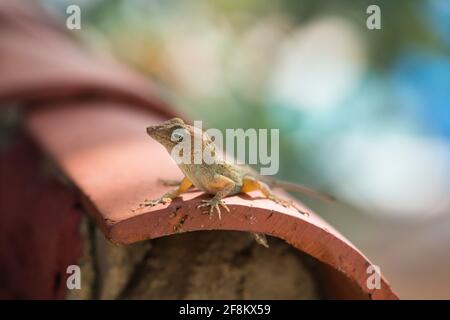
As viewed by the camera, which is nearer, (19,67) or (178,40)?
(19,67)

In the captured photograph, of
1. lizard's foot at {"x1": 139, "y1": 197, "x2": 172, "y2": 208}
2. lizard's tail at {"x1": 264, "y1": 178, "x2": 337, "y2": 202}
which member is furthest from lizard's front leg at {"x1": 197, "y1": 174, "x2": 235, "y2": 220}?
lizard's tail at {"x1": 264, "y1": 178, "x2": 337, "y2": 202}

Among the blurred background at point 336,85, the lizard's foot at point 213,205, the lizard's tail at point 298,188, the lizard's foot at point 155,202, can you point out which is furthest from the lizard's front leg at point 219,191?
the blurred background at point 336,85

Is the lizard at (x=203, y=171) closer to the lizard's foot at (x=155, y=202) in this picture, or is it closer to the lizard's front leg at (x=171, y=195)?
the lizard's front leg at (x=171, y=195)

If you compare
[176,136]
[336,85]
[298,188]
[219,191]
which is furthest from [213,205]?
[336,85]
